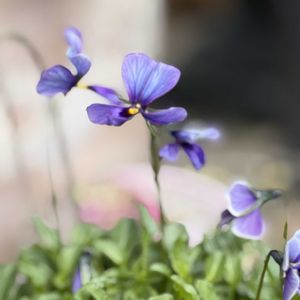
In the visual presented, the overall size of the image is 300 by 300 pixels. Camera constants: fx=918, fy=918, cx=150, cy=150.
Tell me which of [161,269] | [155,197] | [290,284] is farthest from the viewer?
[155,197]

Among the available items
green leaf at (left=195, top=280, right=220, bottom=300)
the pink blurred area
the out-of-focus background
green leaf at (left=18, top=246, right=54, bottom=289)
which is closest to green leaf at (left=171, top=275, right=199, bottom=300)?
green leaf at (left=195, top=280, right=220, bottom=300)

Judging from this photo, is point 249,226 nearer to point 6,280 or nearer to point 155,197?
point 6,280

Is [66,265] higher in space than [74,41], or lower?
lower

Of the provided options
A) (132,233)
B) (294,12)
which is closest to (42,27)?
(294,12)

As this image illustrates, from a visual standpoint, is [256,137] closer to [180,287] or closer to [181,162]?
[181,162]

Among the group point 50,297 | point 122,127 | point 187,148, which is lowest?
point 122,127

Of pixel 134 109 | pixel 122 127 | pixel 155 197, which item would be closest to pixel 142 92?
pixel 134 109

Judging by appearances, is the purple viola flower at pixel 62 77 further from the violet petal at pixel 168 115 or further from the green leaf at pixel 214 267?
the green leaf at pixel 214 267

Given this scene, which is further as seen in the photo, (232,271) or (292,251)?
(232,271)
